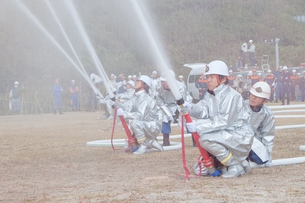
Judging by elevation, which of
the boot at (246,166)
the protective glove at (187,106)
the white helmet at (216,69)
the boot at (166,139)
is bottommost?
the boot at (166,139)

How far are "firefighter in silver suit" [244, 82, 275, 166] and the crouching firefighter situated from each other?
266 centimetres

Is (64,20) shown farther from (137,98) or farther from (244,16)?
(137,98)

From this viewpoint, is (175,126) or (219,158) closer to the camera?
(219,158)

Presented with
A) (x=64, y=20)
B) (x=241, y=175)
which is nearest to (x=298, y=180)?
(x=241, y=175)

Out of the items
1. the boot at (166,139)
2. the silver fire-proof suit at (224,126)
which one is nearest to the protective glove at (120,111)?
the boot at (166,139)

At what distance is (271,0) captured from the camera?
62.2m

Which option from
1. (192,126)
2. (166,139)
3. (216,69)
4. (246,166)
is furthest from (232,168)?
(166,139)

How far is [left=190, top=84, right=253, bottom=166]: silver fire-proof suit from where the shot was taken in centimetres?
754

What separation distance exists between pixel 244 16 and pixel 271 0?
461 cm

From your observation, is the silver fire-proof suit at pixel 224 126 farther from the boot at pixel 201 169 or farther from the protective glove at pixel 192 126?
the boot at pixel 201 169

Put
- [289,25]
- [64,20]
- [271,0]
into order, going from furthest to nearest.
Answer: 1. [271,0]
2. [289,25]
3. [64,20]

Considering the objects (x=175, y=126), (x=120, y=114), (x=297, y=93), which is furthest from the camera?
(x=297, y=93)

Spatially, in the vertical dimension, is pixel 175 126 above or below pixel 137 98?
below

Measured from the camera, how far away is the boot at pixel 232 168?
7.64m
